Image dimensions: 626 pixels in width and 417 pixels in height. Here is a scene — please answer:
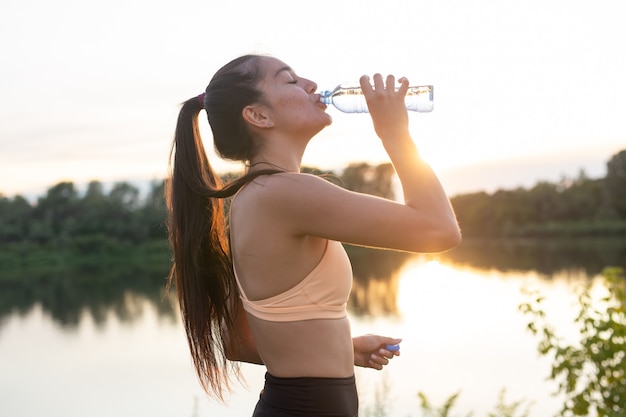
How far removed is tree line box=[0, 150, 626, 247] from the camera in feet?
138

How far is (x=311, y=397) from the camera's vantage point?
4.61 feet

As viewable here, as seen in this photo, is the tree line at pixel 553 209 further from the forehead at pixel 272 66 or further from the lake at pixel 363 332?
the forehead at pixel 272 66

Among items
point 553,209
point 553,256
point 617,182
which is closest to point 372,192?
point 553,256

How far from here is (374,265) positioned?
39.1m

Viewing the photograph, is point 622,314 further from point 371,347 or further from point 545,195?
point 545,195

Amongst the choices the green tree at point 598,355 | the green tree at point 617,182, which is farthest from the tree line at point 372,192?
the green tree at point 598,355

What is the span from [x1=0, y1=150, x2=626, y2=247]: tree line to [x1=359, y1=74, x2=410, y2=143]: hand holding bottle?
33.3m

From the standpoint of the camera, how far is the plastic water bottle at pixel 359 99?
184 cm

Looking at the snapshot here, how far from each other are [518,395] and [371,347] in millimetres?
10060

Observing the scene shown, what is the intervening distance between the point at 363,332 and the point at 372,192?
768 inches

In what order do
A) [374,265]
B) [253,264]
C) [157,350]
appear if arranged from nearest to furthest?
[253,264] < [157,350] < [374,265]

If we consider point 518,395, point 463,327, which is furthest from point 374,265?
point 518,395

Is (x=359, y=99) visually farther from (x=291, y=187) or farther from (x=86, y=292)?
(x=86, y=292)

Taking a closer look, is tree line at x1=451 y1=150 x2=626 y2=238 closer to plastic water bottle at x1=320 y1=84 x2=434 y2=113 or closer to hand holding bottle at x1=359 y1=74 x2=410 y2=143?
plastic water bottle at x1=320 y1=84 x2=434 y2=113
